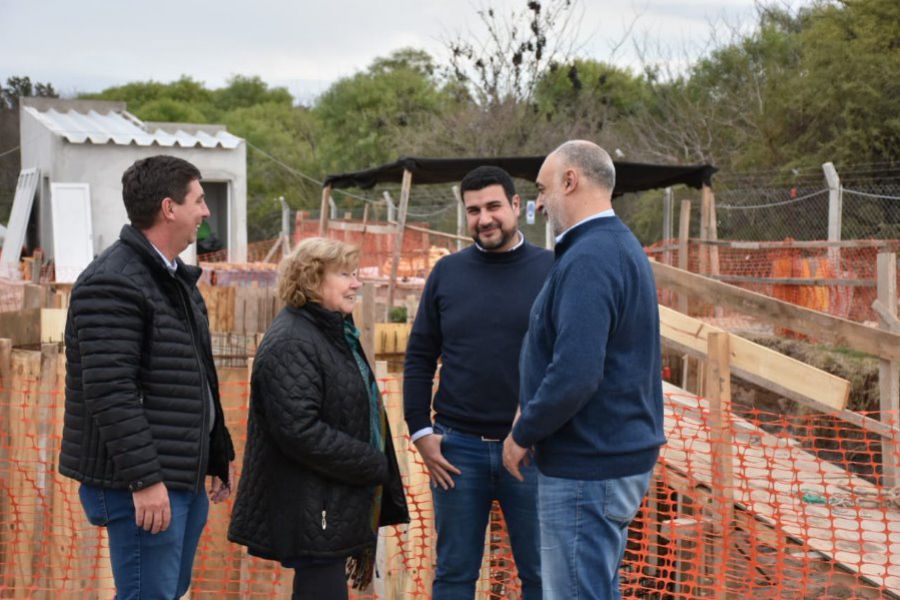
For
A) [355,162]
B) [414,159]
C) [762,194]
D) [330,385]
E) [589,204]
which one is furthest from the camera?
[355,162]

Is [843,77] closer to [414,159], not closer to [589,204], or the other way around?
[414,159]

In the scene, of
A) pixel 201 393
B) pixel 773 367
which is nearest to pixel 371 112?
pixel 773 367

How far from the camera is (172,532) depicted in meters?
3.13

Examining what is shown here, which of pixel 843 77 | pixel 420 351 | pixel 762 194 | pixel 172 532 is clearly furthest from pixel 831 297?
pixel 172 532

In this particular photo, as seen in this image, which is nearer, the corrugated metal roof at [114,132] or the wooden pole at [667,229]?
the wooden pole at [667,229]

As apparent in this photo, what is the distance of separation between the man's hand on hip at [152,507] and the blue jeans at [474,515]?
1.12 m

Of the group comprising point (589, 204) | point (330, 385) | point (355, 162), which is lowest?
point (330, 385)

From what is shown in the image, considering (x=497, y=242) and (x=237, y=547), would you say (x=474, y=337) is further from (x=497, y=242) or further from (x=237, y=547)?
(x=237, y=547)

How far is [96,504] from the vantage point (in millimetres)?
3076

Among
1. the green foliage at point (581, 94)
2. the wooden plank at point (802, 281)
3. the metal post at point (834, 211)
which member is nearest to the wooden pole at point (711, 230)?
the wooden plank at point (802, 281)

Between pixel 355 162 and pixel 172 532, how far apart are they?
120 ft

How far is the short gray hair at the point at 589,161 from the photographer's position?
3.11 m

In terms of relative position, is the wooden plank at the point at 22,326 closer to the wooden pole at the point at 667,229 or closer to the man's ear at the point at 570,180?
the man's ear at the point at 570,180

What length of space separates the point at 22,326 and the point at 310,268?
349cm
